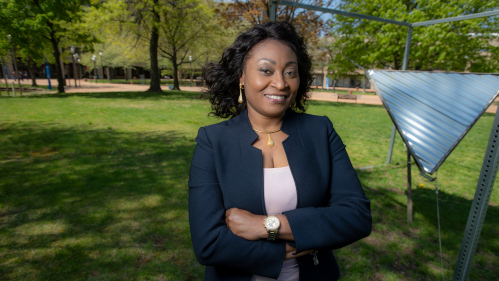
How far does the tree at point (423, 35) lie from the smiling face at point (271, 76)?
18.8 m

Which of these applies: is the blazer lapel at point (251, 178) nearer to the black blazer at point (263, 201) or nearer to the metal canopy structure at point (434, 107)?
the black blazer at point (263, 201)

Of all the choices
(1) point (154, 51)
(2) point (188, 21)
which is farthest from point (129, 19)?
(2) point (188, 21)

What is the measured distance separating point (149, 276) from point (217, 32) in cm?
2408

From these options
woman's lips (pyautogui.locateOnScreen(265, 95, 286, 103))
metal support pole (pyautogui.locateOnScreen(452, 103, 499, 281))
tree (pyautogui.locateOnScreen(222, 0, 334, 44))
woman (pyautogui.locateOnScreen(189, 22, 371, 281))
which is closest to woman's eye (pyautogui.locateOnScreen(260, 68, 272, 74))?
woman (pyautogui.locateOnScreen(189, 22, 371, 281))

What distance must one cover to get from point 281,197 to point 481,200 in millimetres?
1594

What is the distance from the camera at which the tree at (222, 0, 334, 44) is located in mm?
17906

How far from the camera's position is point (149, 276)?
295cm

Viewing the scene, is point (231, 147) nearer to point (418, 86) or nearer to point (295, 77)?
point (295, 77)

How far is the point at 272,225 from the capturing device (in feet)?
4.70

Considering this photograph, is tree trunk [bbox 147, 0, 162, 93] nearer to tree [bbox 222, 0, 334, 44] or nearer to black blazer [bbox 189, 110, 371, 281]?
tree [bbox 222, 0, 334, 44]

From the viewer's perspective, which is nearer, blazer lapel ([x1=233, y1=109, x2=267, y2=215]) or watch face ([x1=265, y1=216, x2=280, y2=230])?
watch face ([x1=265, y1=216, x2=280, y2=230])

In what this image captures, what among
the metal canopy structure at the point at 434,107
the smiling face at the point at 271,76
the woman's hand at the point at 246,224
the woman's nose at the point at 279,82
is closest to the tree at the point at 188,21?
the metal canopy structure at the point at 434,107

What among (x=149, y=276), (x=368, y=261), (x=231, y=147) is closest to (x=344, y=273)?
(x=368, y=261)

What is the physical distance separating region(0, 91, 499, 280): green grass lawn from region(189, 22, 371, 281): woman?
5.95 feet
